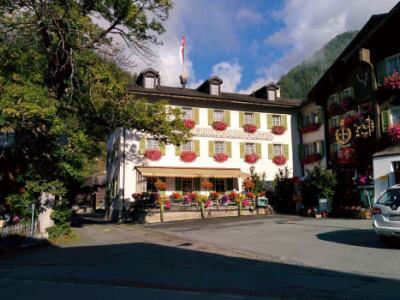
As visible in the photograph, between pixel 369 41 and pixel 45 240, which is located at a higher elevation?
pixel 369 41

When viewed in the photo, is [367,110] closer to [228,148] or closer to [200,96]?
[228,148]

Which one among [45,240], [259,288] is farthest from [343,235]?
[45,240]

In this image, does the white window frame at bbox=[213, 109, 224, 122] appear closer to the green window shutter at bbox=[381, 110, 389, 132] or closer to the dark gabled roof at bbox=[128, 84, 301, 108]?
the dark gabled roof at bbox=[128, 84, 301, 108]

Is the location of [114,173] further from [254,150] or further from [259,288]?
[259,288]

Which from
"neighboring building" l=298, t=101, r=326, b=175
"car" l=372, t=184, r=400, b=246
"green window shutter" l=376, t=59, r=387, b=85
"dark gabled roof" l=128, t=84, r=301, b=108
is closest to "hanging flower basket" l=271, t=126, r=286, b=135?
"neighboring building" l=298, t=101, r=326, b=175

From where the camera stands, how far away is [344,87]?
90.3ft

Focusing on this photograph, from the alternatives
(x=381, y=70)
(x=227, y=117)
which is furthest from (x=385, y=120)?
(x=227, y=117)

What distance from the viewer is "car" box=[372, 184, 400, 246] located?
10.2m

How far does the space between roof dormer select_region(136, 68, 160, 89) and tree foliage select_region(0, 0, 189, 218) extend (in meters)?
13.8

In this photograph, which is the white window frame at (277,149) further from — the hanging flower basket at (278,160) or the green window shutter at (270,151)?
the hanging flower basket at (278,160)

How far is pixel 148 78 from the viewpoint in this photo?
31.6 meters

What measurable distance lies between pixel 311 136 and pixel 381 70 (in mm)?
9707

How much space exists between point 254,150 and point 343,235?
63.7ft

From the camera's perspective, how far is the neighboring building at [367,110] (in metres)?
22.2
